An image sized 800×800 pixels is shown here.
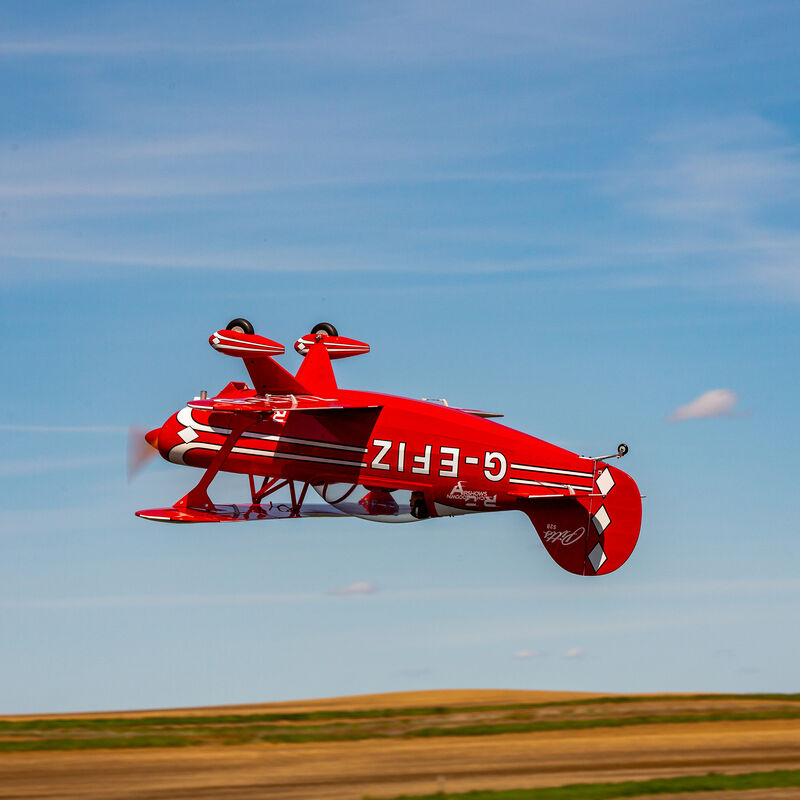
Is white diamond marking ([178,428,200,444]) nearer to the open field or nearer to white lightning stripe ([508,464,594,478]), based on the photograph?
the open field

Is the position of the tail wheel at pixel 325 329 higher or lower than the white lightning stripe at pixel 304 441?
higher

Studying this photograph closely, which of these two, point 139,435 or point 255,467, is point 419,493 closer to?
point 255,467

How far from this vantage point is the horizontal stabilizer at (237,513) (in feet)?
118

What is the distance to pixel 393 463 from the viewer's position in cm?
3550

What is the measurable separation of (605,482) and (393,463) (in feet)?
19.7

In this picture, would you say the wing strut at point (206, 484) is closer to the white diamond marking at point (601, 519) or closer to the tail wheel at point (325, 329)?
the tail wheel at point (325, 329)

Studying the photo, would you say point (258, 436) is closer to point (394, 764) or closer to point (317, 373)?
point (317, 373)

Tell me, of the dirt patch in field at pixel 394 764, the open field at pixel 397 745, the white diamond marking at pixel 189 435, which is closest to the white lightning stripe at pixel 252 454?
the white diamond marking at pixel 189 435

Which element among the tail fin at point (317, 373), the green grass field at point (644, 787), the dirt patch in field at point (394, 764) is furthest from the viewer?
the tail fin at point (317, 373)

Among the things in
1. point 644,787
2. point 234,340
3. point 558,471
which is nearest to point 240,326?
point 234,340

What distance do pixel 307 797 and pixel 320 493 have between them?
12.9m

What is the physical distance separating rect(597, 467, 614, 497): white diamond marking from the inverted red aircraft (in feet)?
0.09

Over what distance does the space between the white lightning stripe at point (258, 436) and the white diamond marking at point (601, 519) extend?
6796 mm

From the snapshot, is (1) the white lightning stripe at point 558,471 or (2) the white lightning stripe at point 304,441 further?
(2) the white lightning stripe at point 304,441
